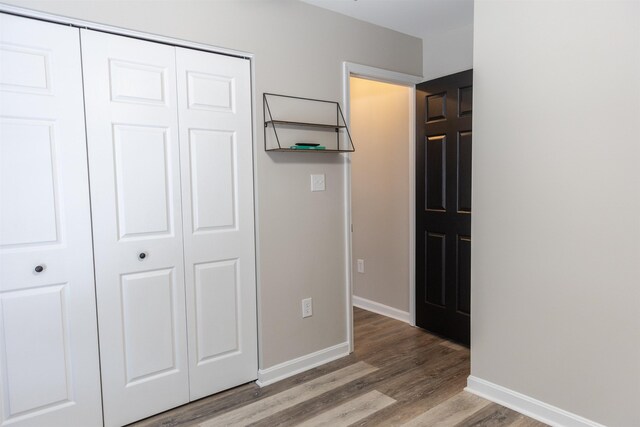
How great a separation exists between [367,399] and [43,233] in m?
1.93

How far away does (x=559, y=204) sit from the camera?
6.94 ft

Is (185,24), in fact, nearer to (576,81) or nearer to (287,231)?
(287,231)

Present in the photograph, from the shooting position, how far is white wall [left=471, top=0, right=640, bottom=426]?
6.28ft

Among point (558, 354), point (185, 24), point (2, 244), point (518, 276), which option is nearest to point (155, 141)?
point (185, 24)

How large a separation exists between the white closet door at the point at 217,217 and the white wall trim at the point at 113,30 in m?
0.04

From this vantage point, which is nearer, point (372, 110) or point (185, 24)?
point (185, 24)

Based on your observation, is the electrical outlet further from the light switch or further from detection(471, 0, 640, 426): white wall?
detection(471, 0, 640, 426): white wall

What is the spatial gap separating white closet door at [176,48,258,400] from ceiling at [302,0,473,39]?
0.85 m

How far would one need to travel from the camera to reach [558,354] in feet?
7.12

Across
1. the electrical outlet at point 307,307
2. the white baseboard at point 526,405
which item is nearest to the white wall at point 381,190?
the electrical outlet at point 307,307

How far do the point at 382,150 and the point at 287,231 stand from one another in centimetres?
154

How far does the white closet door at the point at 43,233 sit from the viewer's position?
6.22ft

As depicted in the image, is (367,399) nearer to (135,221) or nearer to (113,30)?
(135,221)

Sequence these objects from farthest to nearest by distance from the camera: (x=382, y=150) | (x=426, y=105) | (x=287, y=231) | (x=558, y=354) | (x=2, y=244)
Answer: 1. (x=382, y=150)
2. (x=426, y=105)
3. (x=287, y=231)
4. (x=558, y=354)
5. (x=2, y=244)
